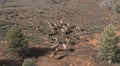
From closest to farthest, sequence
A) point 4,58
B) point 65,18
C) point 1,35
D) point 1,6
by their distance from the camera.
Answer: point 4,58
point 1,35
point 65,18
point 1,6

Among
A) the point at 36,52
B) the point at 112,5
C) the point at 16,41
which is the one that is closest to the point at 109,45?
the point at 36,52

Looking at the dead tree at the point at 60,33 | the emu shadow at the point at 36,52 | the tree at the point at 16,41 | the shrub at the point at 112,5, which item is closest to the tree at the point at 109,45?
the dead tree at the point at 60,33

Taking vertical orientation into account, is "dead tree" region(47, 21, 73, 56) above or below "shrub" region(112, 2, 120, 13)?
above

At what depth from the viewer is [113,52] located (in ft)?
104

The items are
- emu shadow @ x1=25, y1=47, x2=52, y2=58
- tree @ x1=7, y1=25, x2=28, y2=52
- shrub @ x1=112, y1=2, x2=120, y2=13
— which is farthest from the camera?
shrub @ x1=112, y1=2, x2=120, y2=13

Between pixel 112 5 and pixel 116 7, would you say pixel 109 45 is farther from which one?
pixel 112 5

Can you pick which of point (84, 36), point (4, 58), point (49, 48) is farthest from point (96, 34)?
point (4, 58)

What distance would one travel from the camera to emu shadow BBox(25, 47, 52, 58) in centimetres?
3525

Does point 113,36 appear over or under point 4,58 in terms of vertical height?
over

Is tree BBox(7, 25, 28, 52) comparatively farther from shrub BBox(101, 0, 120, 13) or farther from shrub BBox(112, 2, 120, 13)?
shrub BBox(101, 0, 120, 13)

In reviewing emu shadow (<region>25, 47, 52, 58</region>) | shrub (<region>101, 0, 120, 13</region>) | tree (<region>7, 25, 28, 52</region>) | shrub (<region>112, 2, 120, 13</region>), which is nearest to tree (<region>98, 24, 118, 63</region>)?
emu shadow (<region>25, 47, 52, 58</region>)

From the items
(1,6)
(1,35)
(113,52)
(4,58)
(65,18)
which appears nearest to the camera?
(113,52)

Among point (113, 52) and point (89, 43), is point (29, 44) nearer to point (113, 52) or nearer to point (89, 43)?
Result: point (89, 43)

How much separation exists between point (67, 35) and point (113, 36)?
11.1 meters
